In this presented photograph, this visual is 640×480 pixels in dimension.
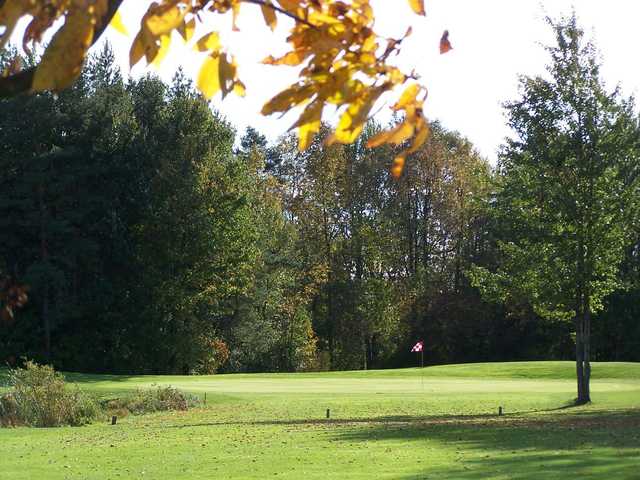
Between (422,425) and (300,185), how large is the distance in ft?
123

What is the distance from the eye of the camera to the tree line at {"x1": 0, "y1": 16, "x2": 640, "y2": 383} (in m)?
24.9

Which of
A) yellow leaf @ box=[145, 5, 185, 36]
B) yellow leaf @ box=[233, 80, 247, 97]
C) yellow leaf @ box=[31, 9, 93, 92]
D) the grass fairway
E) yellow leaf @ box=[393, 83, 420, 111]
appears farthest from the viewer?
the grass fairway

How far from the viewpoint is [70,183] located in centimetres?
A: 4456

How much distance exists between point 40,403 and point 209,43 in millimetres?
20003

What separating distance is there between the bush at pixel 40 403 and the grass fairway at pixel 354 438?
1262 millimetres

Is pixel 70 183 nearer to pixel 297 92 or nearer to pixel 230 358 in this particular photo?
pixel 230 358

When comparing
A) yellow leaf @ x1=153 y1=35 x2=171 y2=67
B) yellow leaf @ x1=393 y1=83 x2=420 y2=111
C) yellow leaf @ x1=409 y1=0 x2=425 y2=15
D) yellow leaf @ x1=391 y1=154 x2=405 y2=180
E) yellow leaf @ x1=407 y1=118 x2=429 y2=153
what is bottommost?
yellow leaf @ x1=391 y1=154 x2=405 y2=180

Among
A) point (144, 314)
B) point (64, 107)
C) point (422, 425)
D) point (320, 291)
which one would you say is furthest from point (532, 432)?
point (320, 291)

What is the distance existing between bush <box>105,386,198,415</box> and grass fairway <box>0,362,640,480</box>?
0.88 metres

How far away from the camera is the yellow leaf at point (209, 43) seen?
2.61 meters

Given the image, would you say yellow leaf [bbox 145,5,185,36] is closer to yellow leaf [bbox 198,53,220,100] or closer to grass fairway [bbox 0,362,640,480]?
yellow leaf [bbox 198,53,220,100]

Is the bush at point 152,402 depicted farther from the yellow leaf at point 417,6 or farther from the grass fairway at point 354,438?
the yellow leaf at point 417,6

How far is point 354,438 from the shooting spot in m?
16.2

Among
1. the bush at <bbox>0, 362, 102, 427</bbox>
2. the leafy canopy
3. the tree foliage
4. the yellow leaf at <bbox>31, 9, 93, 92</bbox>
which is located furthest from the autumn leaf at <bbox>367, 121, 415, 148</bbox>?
the tree foliage
